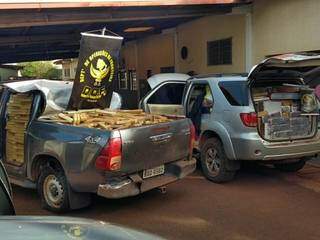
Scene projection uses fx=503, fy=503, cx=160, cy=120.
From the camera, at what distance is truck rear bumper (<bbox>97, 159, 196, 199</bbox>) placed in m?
5.75

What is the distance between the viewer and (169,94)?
33.3 ft

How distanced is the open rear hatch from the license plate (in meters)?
1.82

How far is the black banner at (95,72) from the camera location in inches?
284

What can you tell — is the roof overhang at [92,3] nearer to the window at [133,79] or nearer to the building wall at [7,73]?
the window at [133,79]

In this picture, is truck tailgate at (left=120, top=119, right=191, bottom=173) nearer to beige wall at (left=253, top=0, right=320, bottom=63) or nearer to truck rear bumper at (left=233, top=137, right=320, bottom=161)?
truck rear bumper at (left=233, top=137, right=320, bottom=161)

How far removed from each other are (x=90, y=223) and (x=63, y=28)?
46.9 feet

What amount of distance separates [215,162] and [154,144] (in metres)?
2.06

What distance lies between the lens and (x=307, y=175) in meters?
8.41

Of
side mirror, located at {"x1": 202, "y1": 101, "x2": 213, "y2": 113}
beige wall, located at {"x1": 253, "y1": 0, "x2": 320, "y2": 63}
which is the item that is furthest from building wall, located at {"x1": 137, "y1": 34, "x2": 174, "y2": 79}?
side mirror, located at {"x1": 202, "y1": 101, "x2": 213, "y2": 113}

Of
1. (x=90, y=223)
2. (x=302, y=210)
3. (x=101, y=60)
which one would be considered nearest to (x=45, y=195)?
(x=101, y=60)

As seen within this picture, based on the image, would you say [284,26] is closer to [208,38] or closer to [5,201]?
[208,38]

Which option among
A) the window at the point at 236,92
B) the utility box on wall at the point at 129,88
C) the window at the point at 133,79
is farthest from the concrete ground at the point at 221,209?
the window at the point at 133,79

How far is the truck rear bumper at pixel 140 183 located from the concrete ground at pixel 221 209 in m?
0.37

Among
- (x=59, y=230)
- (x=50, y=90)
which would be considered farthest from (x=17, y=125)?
(x=59, y=230)
